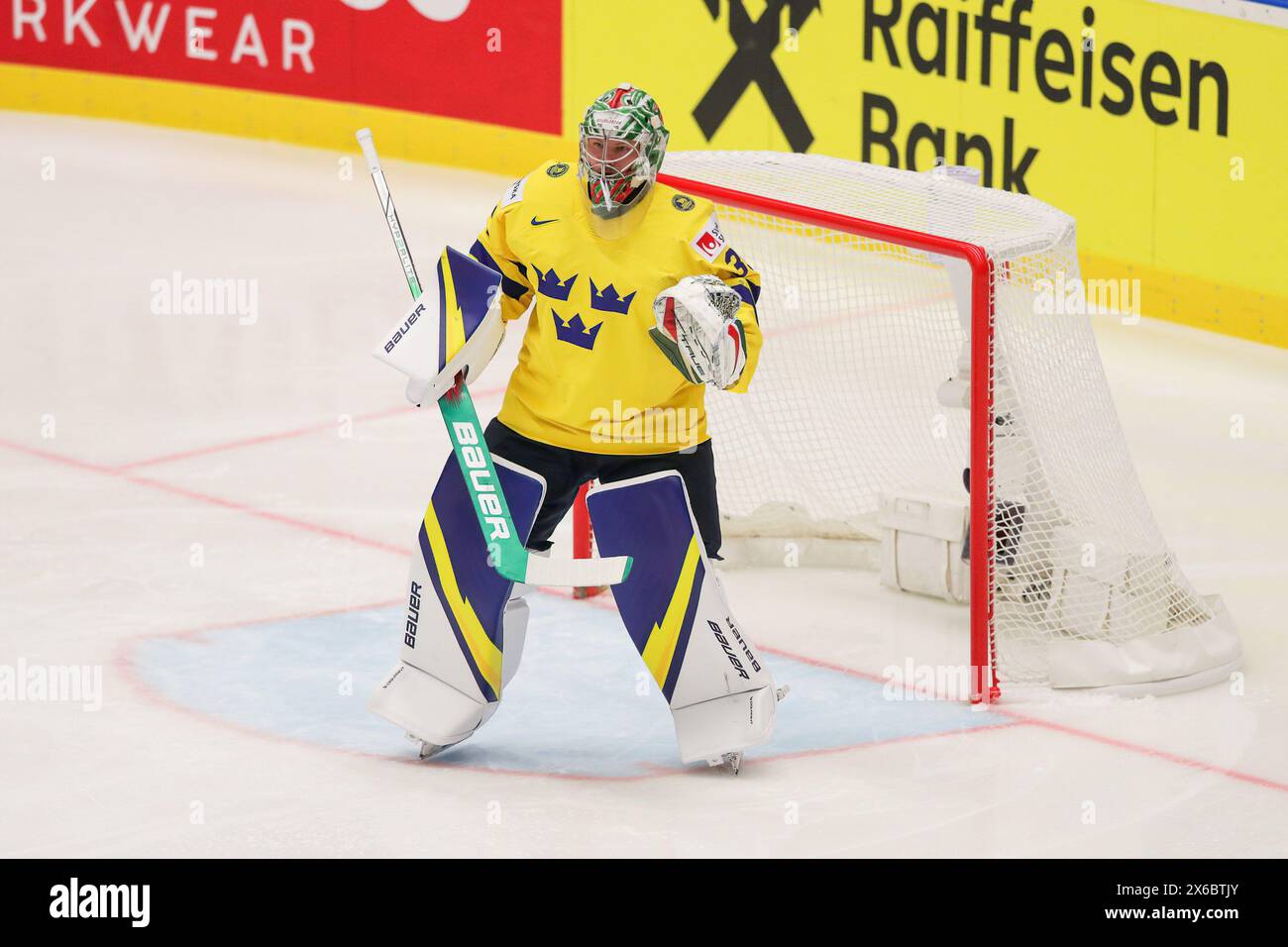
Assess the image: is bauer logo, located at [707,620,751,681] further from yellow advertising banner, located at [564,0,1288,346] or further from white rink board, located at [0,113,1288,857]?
yellow advertising banner, located at [564,0,1288,346]

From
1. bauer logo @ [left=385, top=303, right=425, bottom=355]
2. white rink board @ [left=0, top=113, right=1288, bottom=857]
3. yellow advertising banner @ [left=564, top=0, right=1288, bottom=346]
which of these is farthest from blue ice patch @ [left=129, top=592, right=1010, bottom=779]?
yellow advertising banner @ [left=564, top=0, right=1288, bottom=346]

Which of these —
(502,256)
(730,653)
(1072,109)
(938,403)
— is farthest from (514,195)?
(1072,109)

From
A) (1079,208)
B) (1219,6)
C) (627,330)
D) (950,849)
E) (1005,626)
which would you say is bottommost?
(950,849)

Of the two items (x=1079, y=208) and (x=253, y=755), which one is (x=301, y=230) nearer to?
(x=1079, y=208)

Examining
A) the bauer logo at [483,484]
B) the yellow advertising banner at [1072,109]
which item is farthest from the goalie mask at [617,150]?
the yellow advertising banner at [1072,109]

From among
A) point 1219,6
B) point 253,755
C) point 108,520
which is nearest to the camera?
point 253,755

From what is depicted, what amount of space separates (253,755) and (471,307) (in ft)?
3.70

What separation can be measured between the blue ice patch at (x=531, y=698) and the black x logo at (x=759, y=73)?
4.39m

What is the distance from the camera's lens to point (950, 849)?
4328mm

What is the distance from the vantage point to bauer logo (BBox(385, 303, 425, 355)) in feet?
14.6

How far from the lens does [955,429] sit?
22.2 feet

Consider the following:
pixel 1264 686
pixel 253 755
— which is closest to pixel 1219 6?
pixel 1264 686

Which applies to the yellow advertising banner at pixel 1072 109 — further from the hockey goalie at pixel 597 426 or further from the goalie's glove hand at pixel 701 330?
the goalie's glove hand at pixel 701 330

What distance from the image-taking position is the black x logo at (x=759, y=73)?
381 inches
